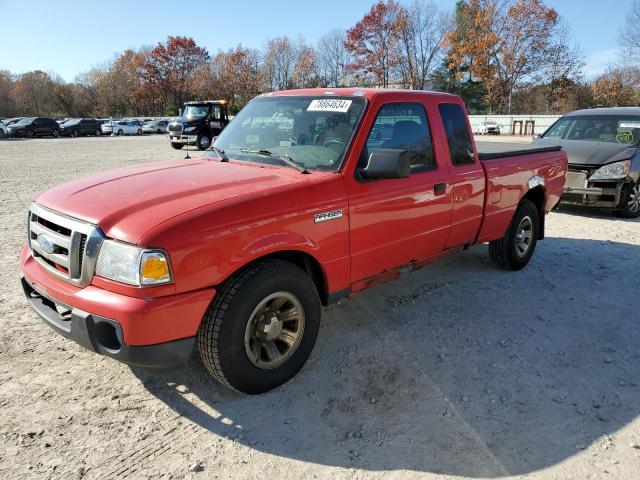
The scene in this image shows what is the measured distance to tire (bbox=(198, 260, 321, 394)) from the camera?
2875mm

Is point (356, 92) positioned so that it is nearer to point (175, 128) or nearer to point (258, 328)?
point (258, 328)

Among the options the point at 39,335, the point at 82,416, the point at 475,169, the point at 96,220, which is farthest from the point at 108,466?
the point at 475,169

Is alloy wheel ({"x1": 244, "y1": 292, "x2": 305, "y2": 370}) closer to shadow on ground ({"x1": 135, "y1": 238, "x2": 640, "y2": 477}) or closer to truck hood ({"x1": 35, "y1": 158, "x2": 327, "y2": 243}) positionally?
shadow on ground ({"x1": 135, "y1": 238, "x2": 640, "y2": 477})

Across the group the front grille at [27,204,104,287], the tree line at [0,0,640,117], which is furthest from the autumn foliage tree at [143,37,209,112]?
the front grille at [27,204,104,287]

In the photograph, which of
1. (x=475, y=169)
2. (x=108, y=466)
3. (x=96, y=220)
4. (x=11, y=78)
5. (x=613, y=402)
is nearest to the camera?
(x=108, y=466)

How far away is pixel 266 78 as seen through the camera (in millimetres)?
66562

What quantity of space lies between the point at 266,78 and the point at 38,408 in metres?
67.8

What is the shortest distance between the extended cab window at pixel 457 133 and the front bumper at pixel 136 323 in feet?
9.03

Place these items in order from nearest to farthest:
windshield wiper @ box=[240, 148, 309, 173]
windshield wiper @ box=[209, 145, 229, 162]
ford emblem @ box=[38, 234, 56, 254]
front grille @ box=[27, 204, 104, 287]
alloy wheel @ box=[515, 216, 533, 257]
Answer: front grille @ box=[27, 204, 104, 287], ford emblem @ box=[38, 234, 56, 254], windshield wiper @ box=[240, 148, 309, 173], windshield wiper @ box=[209, 145, 229, 162], alloy wheel @ box=[515, 216, 533, 257]

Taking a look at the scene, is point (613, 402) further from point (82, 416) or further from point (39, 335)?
point (39, 335)

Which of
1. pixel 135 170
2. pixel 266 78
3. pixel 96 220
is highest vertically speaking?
pixel 266 78

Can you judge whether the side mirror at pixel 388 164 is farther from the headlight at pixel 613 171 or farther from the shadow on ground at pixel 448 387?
the headlight at pixel 613 171

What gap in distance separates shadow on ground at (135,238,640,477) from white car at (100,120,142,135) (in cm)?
4515

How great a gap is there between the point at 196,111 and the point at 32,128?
867 inches
